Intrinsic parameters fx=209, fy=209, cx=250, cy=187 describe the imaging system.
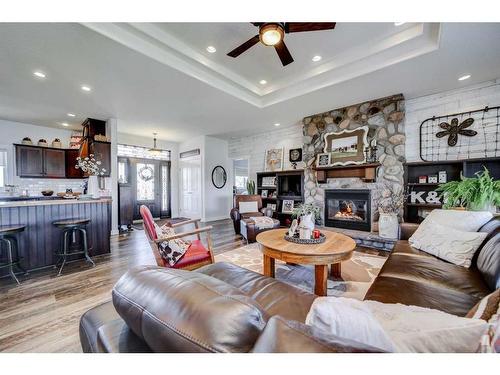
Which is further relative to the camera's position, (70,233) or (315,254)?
(70,233)

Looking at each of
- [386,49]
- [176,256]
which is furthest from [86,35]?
[386,49]

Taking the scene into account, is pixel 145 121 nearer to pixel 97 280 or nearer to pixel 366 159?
pixel 97 280

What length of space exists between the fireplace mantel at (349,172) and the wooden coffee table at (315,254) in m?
2.27

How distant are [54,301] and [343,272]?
3147 mm

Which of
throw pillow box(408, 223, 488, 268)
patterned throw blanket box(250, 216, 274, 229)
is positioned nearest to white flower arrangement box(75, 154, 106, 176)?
patterned throw blanket box(250, 216, 274, 229)

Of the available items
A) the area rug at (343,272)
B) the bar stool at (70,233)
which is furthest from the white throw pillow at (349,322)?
the bar stool at (70,233)

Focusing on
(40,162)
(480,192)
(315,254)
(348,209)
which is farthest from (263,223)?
(40,162)

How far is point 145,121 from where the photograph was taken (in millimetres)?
5242

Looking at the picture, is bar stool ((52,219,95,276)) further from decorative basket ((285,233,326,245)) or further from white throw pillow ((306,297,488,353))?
white throw pillow ((306,297,488,353))

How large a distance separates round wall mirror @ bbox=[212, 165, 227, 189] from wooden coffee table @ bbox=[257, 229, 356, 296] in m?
4.80

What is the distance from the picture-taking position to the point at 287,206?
5449 mm

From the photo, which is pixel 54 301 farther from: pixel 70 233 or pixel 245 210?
pixel 245 210

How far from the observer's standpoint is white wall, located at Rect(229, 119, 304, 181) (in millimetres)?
5707
